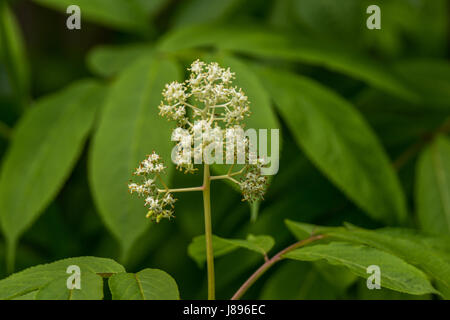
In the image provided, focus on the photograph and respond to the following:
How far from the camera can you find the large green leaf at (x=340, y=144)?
2.91ft

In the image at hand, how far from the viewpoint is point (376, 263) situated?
53cm

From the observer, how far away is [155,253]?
1229 millimetres

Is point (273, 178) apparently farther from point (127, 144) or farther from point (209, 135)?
point (209, 135)

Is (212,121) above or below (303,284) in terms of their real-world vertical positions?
above

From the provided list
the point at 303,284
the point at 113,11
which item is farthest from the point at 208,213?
the point at 113,11

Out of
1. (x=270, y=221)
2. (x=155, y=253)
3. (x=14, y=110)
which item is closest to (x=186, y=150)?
(x=270, y=221)

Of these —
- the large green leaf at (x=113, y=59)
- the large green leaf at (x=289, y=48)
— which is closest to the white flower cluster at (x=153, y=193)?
the large green leaf at (x=289, y=48)

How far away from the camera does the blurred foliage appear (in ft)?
2.13

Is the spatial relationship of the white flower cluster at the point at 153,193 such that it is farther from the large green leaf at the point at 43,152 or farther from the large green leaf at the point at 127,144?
the large green leaf at the point at 43,152

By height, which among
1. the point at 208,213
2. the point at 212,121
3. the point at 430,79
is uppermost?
the point at 430,79

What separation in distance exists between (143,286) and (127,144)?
0.39 metres

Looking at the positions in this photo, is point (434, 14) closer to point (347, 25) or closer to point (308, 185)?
point (347, 25)

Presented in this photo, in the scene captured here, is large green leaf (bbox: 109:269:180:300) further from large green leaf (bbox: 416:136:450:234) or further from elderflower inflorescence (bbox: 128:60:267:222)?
large green leaf (bbox: 416:136:450:234)

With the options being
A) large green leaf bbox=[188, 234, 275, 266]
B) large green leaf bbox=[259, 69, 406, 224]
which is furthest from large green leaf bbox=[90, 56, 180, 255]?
large green leaf bbox=[259, 69, 406, 224]
